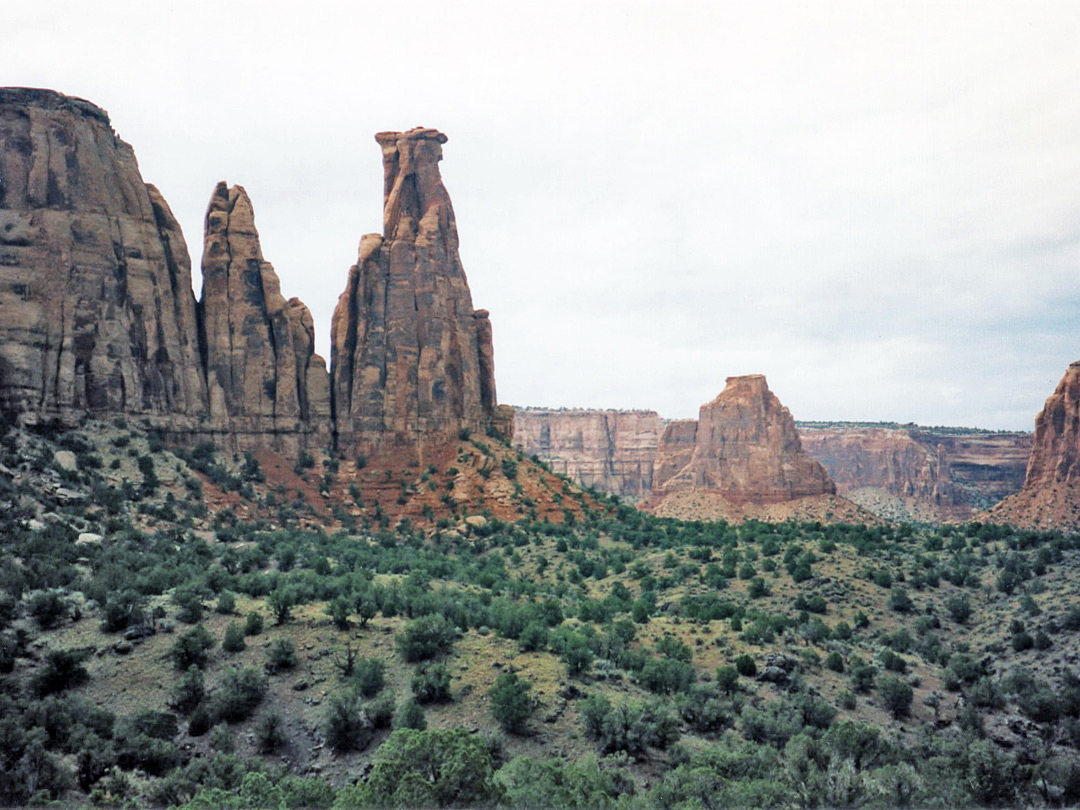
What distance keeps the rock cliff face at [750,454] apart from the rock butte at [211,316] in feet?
156

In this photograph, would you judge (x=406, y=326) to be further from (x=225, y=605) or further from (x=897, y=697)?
(x=897, y=697)

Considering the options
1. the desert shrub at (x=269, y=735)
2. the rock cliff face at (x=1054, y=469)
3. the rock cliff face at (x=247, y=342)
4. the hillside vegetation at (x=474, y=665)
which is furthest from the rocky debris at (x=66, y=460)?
the rock cliff face at (x=1054, y=469)

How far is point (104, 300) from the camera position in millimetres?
55344

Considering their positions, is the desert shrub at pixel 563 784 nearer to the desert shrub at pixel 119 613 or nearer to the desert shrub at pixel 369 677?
the desert shrub at pixel 369 677

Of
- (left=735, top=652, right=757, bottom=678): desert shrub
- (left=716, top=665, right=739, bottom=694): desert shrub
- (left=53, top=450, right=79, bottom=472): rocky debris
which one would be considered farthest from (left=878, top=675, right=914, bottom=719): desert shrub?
(left=53, top=450, right=79, bottom=472): rocky debris

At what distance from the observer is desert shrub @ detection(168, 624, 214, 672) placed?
30.2 m

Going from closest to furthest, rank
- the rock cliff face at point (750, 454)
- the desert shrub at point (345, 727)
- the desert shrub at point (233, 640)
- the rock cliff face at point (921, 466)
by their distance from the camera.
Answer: the desert shrub at point (345, 727), the desert shrub at point (233, 640), the rock cliff face at point (750, 454), the rock cliff face at point (921, 466)

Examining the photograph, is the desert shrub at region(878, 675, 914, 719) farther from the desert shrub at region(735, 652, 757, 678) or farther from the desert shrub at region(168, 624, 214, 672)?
the desert shrub at region(168, 624, 214, 672)

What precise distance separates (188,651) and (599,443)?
142 metres

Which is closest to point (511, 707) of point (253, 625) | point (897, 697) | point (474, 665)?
point (474, 665)

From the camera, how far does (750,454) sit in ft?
390

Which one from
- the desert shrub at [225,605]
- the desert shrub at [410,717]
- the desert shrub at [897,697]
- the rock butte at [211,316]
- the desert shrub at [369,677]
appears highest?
the rock butte at [211,316]

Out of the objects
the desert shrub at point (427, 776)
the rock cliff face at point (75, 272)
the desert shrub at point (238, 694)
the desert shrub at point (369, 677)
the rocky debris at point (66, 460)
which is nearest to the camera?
the desert shrub at point (427, 776)

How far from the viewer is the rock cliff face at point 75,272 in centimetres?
5188
